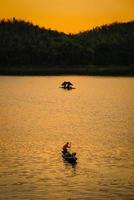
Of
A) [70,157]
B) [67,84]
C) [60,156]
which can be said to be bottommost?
[60,156]

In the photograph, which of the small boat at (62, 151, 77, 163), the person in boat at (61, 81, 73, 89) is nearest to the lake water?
the small boat at (62, 151, 77, 163)

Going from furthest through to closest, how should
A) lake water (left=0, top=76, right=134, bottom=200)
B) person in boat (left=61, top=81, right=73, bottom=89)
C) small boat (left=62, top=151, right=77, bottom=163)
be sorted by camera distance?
person in boat (left=61, top=81, right=73, bottom=89) < small boat (left=62, top=151, right=77, bottom=163) < lake water (left=0, top=76, right=134, bottom=200)

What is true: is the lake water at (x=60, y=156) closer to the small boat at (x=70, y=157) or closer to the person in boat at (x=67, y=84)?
the small boat at (x=70, y=157)

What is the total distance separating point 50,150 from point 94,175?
507 inches

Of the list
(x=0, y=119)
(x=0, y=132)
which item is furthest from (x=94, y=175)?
(x=0, y=119)

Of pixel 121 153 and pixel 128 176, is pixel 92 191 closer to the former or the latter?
→ pixel 128 176

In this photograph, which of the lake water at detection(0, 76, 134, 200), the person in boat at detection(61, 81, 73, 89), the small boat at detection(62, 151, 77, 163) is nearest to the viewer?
the lake water at detection(0, 76, 134, 200)

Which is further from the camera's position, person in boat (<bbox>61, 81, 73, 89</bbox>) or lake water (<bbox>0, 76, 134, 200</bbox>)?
person in boat (<bbox>61, 81, 73, 89</bbox>)

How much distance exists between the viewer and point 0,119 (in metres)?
96.2

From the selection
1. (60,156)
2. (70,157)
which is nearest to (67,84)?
(60,156)

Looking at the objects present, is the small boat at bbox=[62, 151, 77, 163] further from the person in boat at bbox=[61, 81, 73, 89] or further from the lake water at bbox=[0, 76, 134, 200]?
the person in boat at bbox=[61, 81, 73, 89]

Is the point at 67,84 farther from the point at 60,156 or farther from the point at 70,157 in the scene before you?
the point at 70,157

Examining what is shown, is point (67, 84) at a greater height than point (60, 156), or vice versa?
point (67, 84)

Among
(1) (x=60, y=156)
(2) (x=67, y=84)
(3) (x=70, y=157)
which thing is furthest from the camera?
(2) (x=67, y=84)
